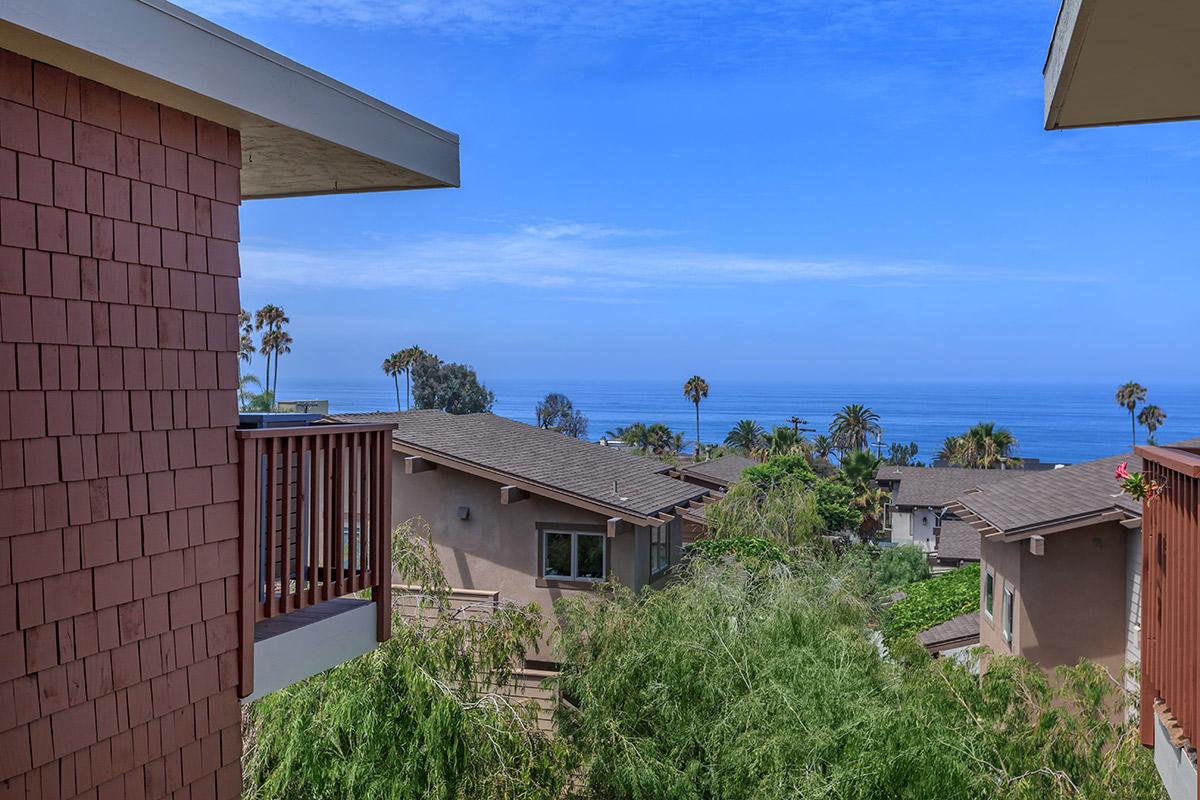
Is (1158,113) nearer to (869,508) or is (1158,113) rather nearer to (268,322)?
(869,508)

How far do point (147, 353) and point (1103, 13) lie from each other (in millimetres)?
4086

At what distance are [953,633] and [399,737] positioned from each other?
12868 millimetres

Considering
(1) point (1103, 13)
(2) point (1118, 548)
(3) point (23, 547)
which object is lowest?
(2) point (1118, 548)

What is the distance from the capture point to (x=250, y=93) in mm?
4688

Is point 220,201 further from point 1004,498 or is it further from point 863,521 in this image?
point 863,521

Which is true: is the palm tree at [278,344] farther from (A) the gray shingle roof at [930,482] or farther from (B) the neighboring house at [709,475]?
(A) the gray shingle roof at [930,482]

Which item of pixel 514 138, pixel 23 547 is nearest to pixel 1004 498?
pixel 23 547

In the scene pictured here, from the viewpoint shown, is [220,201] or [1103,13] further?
[220,201]

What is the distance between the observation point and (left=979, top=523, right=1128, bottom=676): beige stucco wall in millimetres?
14336

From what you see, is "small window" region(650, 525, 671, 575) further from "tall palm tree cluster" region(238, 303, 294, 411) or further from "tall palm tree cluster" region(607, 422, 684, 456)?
"tall palm tree cluster" region(607, 422, 684, 456)

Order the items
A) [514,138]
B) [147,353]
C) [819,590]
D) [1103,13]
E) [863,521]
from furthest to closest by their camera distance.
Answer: [514,138], [863,521], [819,590], [147,353], [1103,13]

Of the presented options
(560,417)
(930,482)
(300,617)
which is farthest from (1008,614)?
(560,417)

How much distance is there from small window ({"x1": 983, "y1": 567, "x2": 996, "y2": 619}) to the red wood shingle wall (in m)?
14.5

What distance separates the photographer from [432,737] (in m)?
9.79
